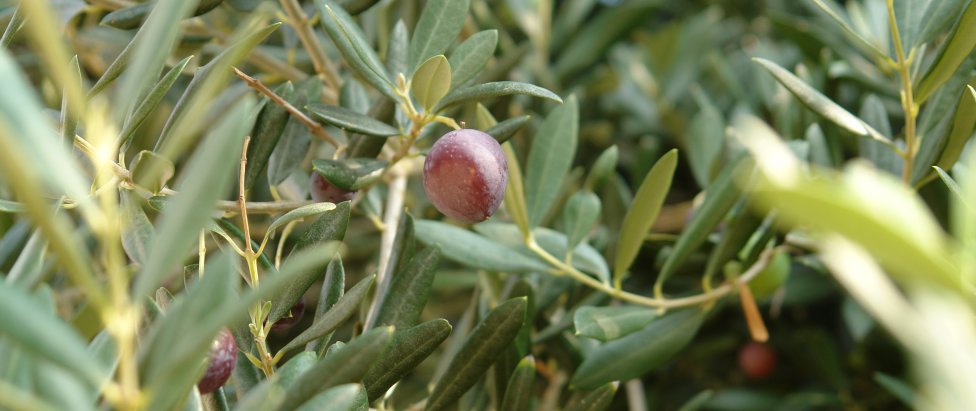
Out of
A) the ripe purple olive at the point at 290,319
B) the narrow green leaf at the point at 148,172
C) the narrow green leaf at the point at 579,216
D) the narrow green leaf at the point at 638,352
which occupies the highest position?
the narrow green leaf at the point at 148,172

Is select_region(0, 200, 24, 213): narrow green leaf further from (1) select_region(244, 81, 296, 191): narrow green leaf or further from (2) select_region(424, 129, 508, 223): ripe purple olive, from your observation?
(2) select_region(424, 129, 508, 223): ripe purple olive

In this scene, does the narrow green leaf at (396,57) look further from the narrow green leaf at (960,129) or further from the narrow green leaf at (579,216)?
the narrow green leaf at (960,129)

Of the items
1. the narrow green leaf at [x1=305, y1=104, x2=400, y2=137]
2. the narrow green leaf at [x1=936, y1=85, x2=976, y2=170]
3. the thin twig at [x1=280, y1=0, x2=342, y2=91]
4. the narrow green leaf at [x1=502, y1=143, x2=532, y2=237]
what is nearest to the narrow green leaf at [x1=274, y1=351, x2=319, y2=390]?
the narrow green leaf at [x1=305, y1=104, x2=400, y2=137]

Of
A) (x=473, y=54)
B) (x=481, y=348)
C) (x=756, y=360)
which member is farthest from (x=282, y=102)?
(x=756, y=360)

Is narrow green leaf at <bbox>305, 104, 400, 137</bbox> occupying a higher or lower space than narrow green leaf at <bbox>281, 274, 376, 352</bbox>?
higher

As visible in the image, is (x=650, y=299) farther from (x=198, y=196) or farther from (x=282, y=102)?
(x=198, y=196)

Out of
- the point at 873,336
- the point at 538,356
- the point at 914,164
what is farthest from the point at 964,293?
the point at 873,336

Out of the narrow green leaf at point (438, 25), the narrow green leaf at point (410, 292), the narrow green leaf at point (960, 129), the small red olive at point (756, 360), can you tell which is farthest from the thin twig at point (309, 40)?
the small red olive at point (756, 360)
